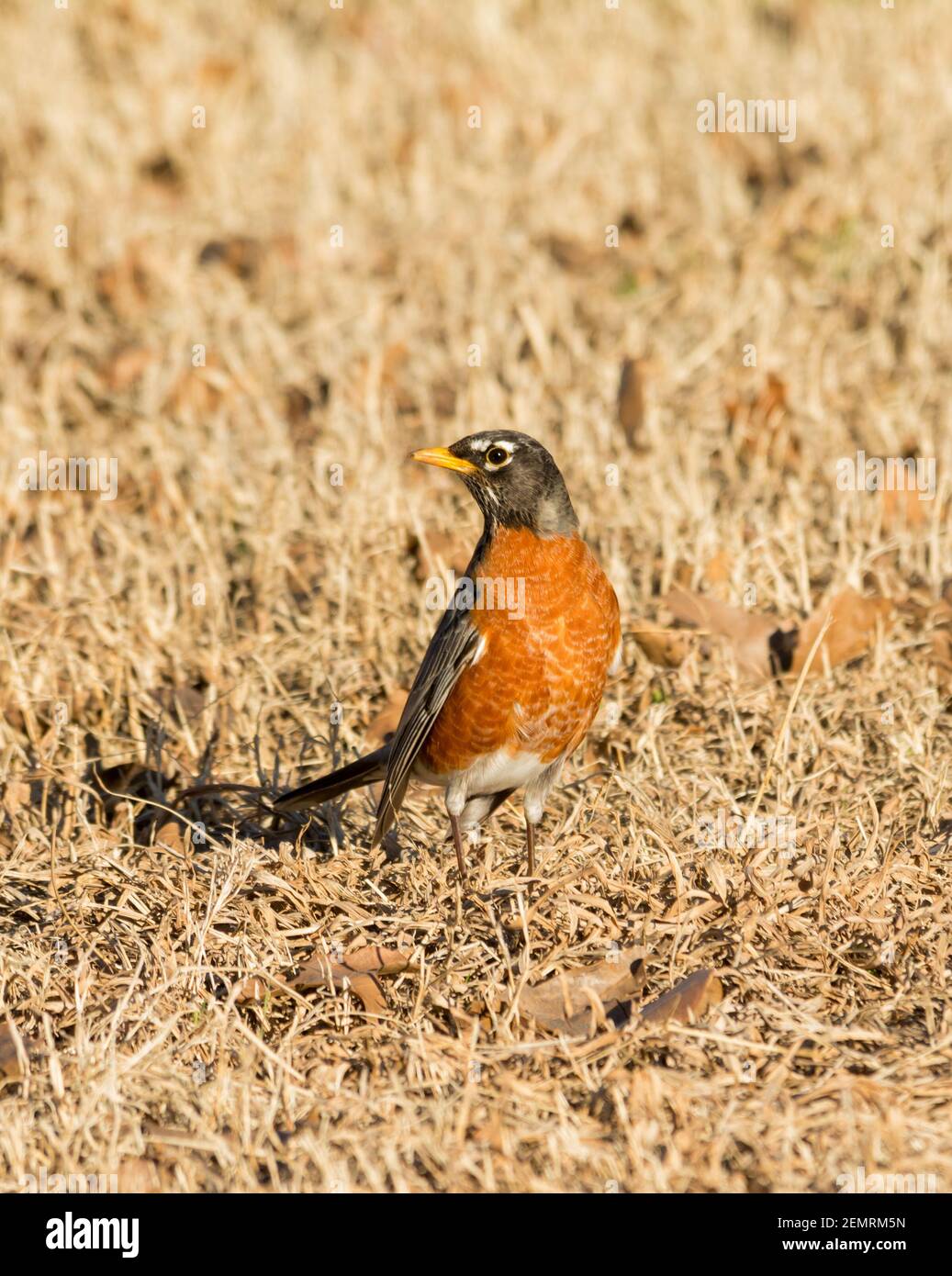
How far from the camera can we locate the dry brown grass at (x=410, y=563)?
3.58 meters

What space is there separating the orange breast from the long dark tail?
228mm

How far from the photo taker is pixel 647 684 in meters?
5.44

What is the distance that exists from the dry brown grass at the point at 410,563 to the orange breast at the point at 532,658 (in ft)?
1.15

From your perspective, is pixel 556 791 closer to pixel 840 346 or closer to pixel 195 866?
pixel 195 866

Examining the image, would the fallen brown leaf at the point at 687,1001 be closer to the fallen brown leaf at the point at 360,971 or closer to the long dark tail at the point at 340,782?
the fallen brown leaf at the point at 360,971

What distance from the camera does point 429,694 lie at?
4469 mm

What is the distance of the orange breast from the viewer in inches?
170

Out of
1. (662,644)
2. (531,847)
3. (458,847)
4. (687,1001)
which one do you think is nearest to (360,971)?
(458,847)

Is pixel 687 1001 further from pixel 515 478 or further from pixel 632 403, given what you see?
pixel 632 403

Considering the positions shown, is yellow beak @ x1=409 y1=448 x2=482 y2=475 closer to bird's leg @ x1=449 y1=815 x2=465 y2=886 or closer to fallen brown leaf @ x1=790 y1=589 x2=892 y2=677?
bird's leg @ x1=449 y1=815 x2=465 y2=886

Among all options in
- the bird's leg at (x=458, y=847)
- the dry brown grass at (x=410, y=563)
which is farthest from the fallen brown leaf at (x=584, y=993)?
the bird's leg at (x=458, y=847)

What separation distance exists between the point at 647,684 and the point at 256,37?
7042 millimetres

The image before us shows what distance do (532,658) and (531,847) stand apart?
21.5 inches

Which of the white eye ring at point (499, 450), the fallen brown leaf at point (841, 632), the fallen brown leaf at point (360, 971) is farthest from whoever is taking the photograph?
the fallen brown leaf at point (841, 632)
